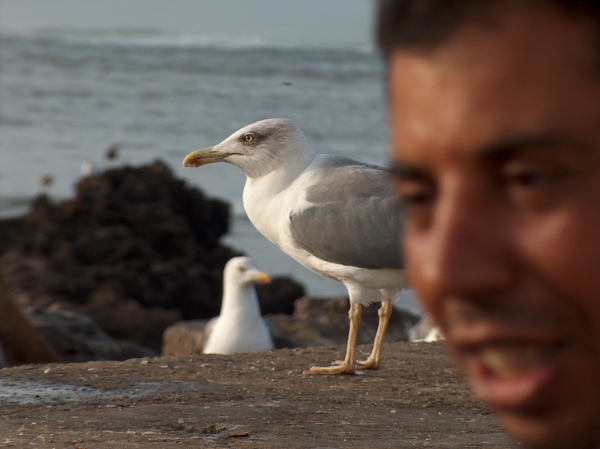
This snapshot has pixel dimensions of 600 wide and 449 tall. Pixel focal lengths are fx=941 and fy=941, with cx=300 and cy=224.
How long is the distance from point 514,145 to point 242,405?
4.20 meters

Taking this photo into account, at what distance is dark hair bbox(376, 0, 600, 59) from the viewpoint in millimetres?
713

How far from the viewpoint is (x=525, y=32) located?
728mm

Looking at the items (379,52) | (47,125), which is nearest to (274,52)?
(47,125)

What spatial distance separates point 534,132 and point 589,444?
0.29 meters

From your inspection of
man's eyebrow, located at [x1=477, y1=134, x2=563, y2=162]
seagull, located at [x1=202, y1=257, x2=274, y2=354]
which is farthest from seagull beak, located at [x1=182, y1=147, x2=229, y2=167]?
man's eyebrow, located at [x1=477, y1=134, x2=563, y2=162]

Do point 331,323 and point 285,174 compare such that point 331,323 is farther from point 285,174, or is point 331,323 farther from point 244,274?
point 285,174

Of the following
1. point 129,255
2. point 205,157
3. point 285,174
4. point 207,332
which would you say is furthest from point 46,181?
point 285,174

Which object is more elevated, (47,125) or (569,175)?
(569,175)

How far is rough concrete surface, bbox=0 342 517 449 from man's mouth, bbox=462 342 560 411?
10.4 ft

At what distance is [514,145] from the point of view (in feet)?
2.41

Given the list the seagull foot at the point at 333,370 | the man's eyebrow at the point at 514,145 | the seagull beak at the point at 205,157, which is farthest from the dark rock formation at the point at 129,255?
the man's eyebrow at the point at 514,145

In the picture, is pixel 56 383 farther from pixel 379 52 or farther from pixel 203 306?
pixel 203 306

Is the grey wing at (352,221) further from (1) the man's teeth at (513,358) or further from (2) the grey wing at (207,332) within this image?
(1) the man's teeth at (513,358)

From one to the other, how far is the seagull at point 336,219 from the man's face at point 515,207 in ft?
16.2
